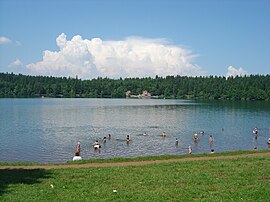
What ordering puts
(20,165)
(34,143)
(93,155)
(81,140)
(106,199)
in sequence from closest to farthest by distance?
(106,199)
(20,165)
(93,155)
(34,143)
(81,140)

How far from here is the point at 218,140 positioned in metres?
61.8

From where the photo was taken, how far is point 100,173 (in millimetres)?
18531

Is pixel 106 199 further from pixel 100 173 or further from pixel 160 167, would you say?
pixel 160 167

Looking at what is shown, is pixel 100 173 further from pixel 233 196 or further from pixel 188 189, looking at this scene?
pixel 233 196

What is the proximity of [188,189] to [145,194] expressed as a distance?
1891 millimetres

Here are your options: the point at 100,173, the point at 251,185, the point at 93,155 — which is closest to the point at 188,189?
the point at 251,185

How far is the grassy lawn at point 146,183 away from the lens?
1348 cm

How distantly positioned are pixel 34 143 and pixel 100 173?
38955 millimetres

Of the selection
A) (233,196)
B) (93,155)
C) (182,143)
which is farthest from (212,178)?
(182,143)

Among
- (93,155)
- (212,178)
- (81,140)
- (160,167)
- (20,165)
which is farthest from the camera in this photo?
(81,140)

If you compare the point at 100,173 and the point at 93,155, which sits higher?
the point at 100,173

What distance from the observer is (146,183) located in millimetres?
15961

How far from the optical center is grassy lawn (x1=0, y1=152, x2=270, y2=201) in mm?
13477

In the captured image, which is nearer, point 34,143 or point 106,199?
point 106,199
